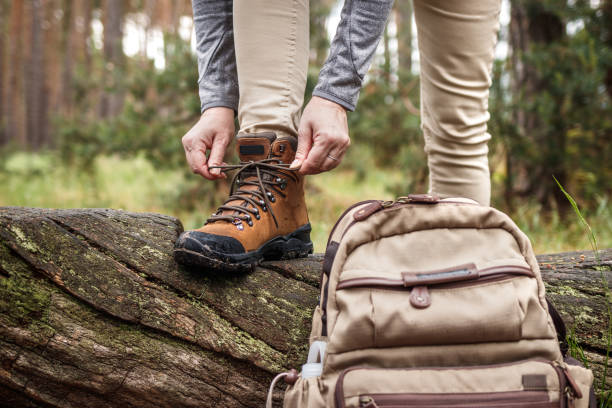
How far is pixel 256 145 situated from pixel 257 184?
12 centimetres

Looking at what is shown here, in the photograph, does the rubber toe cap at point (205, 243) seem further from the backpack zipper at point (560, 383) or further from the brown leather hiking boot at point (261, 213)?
the backpack zipper at point (560, 383)

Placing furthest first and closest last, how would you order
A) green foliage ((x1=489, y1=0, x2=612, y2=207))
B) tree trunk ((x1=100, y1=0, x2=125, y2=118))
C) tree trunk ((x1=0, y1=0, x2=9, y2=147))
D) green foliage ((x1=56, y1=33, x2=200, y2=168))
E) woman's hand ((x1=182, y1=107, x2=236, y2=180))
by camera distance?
tree trunk ((x1=0, y1=0, x2=9, y2=147))
tree trunk ((x1=100, y1=0, x2=125, y2=118))
green foliage ((x1=56, y1=33, x2=200, y2=168))
green foliage ((x1=489, y1=0, x2=612, y2=207))
woman's hand ((x1=182, y1=107, x2=236, y2=180))

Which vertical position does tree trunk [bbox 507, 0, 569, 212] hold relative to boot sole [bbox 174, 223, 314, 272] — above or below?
above

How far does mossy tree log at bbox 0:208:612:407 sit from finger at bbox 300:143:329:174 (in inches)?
14.0

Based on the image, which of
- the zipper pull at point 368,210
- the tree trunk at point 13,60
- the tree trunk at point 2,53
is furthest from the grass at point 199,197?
the tree trunk at point 13,60

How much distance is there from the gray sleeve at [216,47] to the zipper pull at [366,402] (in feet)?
3.09

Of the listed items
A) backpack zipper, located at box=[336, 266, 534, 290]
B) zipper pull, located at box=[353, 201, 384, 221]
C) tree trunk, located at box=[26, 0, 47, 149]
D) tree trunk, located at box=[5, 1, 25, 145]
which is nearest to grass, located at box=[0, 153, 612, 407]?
backpack zipper, located at box=[336, 266, 534, 290]

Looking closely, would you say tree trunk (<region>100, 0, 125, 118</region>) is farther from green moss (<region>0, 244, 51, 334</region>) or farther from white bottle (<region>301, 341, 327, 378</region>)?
white bottle (<region>301, 341, 327, 378</region>)

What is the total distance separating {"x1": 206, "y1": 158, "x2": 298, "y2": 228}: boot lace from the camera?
1.30 m

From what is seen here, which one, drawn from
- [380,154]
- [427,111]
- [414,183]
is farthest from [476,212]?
[380,154]

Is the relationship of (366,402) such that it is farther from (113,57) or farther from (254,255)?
(113,57)

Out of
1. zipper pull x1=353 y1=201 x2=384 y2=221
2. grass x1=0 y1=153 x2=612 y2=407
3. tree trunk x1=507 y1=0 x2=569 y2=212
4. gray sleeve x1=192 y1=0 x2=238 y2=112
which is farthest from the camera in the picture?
tree trunk x1=507 y1=0 x2=569 y2=212

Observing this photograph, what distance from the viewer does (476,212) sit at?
42.7 inches

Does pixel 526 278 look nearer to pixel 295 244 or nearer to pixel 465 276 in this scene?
pixel 465 276
